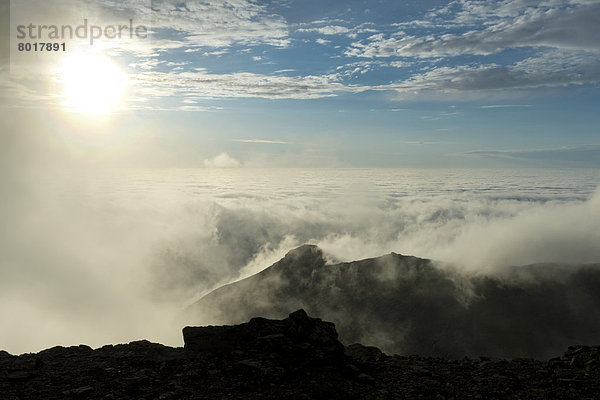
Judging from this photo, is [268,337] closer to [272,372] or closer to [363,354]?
[272,372]

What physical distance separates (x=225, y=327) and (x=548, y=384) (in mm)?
10880

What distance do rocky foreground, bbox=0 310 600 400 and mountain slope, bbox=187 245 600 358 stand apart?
87862 mm

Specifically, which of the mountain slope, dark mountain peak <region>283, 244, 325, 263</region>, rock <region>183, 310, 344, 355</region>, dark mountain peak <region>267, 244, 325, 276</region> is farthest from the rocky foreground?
dark mountain peak <region>283, 244, 325, 263</region>

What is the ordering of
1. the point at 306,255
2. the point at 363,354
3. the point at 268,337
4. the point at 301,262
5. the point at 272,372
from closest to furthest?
the point at 272,372 < the point at 268,337 < the point at 363,354 < the point at 301,262 < the point at 306,255

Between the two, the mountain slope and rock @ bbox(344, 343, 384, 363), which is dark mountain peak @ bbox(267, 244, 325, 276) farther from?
rock @ bbox(344, 343, 384, 363)

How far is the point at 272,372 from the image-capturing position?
12.4 m

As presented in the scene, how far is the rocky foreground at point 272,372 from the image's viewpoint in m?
11.6

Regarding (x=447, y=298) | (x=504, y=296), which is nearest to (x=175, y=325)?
(x=447, y=298)

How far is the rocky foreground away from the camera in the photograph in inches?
459

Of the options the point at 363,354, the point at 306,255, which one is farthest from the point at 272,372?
the point at 306,255

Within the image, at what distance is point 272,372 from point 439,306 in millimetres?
107404

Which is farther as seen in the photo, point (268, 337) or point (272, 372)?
point (268, 337)

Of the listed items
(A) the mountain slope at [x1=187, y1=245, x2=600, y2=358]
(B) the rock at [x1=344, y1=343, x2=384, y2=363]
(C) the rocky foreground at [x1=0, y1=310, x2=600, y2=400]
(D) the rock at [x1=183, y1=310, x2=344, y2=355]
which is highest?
(D) the rock at [x1=183, y1=310, x2=344, y2=355]

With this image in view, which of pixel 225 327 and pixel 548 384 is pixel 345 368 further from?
pixel 548 384
